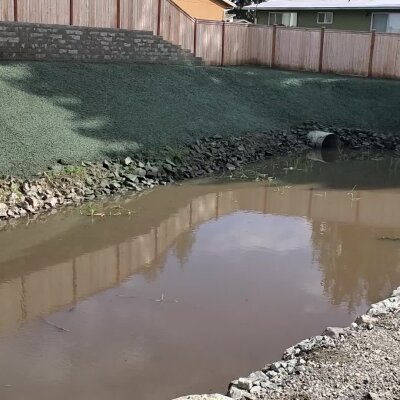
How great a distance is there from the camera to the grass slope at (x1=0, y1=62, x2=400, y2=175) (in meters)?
13.4

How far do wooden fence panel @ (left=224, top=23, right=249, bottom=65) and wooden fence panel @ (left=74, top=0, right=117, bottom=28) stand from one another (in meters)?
6.65

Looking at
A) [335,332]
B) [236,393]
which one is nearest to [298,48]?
[335,332]

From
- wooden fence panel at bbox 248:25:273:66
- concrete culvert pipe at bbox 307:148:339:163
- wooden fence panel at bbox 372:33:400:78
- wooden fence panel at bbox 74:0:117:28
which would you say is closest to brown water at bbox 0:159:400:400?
concrete culvert pipe at bbox 307:148:339:163

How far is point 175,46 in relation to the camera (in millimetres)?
20500

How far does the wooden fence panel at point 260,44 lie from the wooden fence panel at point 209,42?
2293 millimetres

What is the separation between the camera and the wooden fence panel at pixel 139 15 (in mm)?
19328

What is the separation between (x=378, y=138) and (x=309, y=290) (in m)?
12.4

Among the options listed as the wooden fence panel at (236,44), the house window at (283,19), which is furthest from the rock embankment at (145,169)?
the house window at (283,19)

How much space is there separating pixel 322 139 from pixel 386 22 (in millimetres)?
13860

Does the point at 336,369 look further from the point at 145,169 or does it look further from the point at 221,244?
the point at 145,169

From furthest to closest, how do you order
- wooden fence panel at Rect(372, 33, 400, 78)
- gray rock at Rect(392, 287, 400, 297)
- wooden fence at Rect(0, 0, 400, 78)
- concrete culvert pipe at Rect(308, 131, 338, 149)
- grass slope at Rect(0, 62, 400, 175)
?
1. wooden fence panel at Rect(372, 33, 400, 78)
2. wooden fence at Rect(0, 0, 400, 78)
3. concrete culvert pipe at Rect(308, 131, 338, 149)
4. grass slope at Rect(0, 62, 400, 175)
5. gray rock at Rect(392, 287, 400, 297)

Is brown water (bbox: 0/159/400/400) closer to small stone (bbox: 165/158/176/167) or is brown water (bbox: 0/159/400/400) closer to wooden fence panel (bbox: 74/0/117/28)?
small stone (bbox: 165/158/176/167)

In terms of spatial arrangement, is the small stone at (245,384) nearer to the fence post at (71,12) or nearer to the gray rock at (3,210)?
the gray rock at (3,210)

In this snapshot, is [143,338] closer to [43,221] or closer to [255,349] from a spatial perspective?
[255,349]
